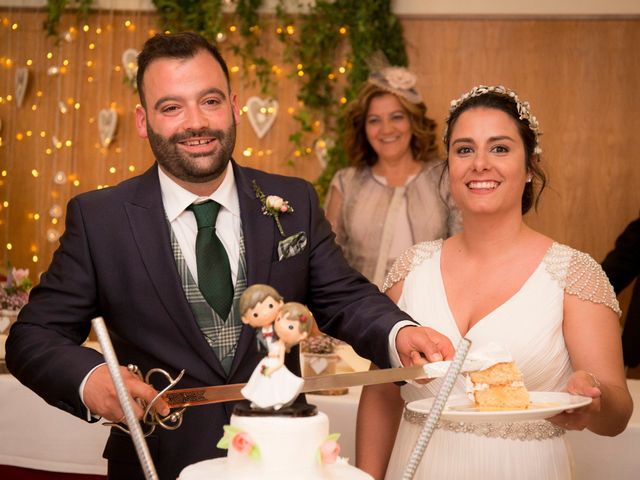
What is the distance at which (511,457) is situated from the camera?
2.61m

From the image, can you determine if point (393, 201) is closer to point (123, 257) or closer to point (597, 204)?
point (597, 204)

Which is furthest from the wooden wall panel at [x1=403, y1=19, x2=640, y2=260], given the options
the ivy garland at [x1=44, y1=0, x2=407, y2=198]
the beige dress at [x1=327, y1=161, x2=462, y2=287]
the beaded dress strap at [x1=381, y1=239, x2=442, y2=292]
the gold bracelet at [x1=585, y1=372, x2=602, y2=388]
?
the gold bracelet at [x1=585, y1=372, x2=602, y2=388]

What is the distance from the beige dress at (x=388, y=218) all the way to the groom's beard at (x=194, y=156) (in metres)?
2.73

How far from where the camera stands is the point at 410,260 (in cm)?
302

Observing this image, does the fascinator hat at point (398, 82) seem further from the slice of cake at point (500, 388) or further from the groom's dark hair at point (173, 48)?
the slice of cake at point (500, 388)

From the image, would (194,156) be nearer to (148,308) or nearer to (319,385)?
(148,308)

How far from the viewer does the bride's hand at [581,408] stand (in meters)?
2.23

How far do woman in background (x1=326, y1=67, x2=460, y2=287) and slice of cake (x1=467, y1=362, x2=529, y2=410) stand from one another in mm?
2843

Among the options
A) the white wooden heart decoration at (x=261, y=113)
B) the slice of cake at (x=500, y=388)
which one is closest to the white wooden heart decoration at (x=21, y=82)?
the white wooden heart decoration at (x=261, y=113)

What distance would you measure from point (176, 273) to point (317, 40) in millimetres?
4232

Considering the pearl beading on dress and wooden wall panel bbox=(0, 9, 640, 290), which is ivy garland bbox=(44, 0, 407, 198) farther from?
the pearl beading on dress

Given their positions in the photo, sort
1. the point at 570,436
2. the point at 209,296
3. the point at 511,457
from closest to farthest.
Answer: the point at 209,296 < the point at 511,457 < the point at 570,436

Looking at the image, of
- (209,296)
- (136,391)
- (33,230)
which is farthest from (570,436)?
(33,230)

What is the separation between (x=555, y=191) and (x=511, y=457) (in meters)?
3.81
